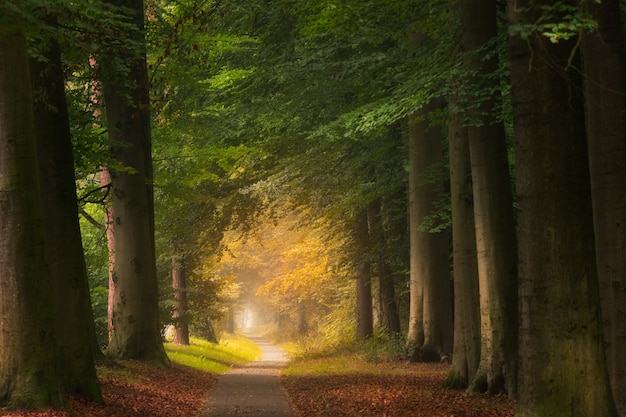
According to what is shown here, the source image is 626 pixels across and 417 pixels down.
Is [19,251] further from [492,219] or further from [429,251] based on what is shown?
[429,251]

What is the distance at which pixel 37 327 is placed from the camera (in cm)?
973

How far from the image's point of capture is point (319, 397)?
50.2 feet

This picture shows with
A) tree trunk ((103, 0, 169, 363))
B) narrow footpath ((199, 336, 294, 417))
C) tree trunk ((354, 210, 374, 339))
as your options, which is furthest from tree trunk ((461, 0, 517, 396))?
tree trunk ((354, 210, 374, 339))

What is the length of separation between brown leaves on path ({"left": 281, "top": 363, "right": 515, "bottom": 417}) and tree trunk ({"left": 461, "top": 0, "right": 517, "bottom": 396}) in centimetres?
74

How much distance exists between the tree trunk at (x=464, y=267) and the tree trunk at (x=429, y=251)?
6.38 m

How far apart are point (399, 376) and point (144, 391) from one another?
6.50m

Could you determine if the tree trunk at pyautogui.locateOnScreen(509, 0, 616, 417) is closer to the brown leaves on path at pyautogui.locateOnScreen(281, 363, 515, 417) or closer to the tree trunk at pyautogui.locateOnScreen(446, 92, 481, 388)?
the brown leaves on path at pyautogui.locateOnScreen(281, 363, 515, 417)

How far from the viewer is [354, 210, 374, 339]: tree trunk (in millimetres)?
27969

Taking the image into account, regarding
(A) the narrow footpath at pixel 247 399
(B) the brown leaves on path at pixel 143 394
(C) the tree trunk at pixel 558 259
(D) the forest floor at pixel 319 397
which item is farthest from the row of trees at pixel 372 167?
(A) the narrow footpath at pixel 247 399

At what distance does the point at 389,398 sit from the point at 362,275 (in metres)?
15.8

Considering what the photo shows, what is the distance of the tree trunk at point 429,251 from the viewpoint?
21750 millimetres

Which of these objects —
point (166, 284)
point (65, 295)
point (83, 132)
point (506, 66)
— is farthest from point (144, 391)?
point (166, 284)

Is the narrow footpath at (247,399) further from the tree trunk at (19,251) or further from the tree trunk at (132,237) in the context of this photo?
the tree trunk at (19,251)

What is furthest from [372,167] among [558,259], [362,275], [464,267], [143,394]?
[558,259]
